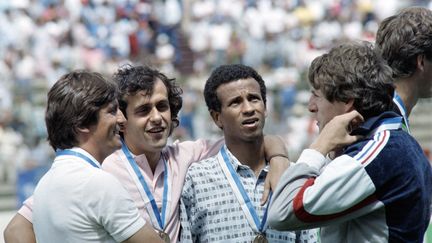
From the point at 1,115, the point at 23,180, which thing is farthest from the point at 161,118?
the point at 1,115

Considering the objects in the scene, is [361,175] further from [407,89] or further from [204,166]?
[204,166]

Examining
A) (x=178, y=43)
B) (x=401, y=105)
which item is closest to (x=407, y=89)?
(x=401, y=105)

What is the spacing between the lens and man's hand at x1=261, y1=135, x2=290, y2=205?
4.37 metres

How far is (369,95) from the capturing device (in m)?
3.54

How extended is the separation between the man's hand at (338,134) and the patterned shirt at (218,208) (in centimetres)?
89

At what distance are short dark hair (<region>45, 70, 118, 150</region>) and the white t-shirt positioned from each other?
11 centimetres

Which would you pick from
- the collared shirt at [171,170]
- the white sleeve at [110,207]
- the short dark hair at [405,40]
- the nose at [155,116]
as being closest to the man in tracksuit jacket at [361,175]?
the short dark hair at [405,40]

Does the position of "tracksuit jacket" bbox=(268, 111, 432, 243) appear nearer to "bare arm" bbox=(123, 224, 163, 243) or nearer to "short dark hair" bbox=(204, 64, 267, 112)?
"bare arm" bbox=(123, 224, 163, 243)

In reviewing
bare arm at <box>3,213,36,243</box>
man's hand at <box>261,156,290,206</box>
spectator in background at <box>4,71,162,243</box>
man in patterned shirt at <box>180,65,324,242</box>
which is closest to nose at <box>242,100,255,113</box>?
man in patterned shirt at <box>180,65,324,242</box>

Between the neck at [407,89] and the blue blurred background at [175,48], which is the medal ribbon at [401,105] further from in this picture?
the blue blurred background at [175,48]

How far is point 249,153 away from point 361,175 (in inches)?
48.2

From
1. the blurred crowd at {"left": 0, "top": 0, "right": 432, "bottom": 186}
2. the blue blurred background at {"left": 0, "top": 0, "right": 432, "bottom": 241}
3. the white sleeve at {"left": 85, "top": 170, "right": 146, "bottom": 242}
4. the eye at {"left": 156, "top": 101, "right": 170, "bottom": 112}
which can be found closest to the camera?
the white sleeve at {"left": 85, "top": 170, "right": 146, "bottom": 242}

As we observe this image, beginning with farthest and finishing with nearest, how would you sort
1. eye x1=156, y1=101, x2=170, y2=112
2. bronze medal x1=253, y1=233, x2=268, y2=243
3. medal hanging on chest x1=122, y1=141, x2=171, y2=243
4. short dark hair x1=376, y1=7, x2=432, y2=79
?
eye x1=156, y1=101, x2=170, y2=112
medal hanging on chest x1=122, y1=141, x2=171, y2=243
bronze medal x1=253, y1=233, x2=268, y2=243
short dark hair x1=376, y1=7, x2=432, y2=79

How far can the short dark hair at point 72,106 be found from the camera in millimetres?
3650
